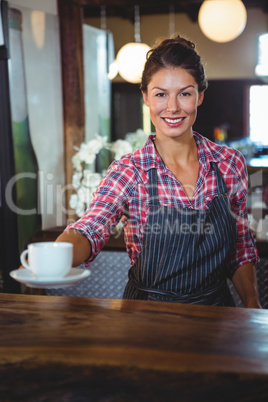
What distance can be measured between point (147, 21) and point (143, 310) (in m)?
8.94

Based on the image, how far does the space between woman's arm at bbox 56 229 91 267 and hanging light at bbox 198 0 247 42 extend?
137 inches

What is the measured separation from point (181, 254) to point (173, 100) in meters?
0.50

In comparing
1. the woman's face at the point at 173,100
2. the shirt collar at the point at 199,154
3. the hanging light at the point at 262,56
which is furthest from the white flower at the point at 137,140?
the hanging light at the point at 262,56

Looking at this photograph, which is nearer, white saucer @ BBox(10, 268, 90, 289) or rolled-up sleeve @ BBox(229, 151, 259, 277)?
white saucer @ BBox(10, 268, 90, 289)

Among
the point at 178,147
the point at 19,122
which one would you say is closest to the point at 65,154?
the point at 19,122

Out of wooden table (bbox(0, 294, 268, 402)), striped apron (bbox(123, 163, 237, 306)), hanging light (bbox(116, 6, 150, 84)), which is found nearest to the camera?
wooden table (bbox(0, 294, 268, 402))

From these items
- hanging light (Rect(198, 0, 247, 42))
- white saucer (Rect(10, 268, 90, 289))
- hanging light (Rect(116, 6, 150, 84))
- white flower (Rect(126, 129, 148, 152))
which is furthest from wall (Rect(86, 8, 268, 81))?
white saucer (Rect(10, 268, 90, 289))

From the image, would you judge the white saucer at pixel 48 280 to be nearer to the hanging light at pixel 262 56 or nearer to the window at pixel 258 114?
the hanging light at pixel 262 56

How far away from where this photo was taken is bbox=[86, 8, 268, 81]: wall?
9.05 meters

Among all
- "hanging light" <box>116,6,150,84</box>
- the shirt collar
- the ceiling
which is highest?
the ceiling

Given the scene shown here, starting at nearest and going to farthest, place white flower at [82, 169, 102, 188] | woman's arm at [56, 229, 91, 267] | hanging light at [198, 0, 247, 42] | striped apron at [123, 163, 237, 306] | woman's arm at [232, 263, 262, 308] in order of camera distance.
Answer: woman's arm at [56, 229, 91, 267]
striped apron at [123, 163, 237, 306]
woman's arm at [232, 263, 262, 308]
white flower at [82, 169, 102, 188]
hanging light at [198, 0, 247, 42]

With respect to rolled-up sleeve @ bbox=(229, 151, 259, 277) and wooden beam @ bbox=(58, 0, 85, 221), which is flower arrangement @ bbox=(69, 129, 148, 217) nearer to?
wooden beam @ bbox=(58, 0, 85, 221)

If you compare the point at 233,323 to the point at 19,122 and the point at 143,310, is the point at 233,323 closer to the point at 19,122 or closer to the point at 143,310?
the point at 143,310

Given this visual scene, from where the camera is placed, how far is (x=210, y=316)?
3.84ft
